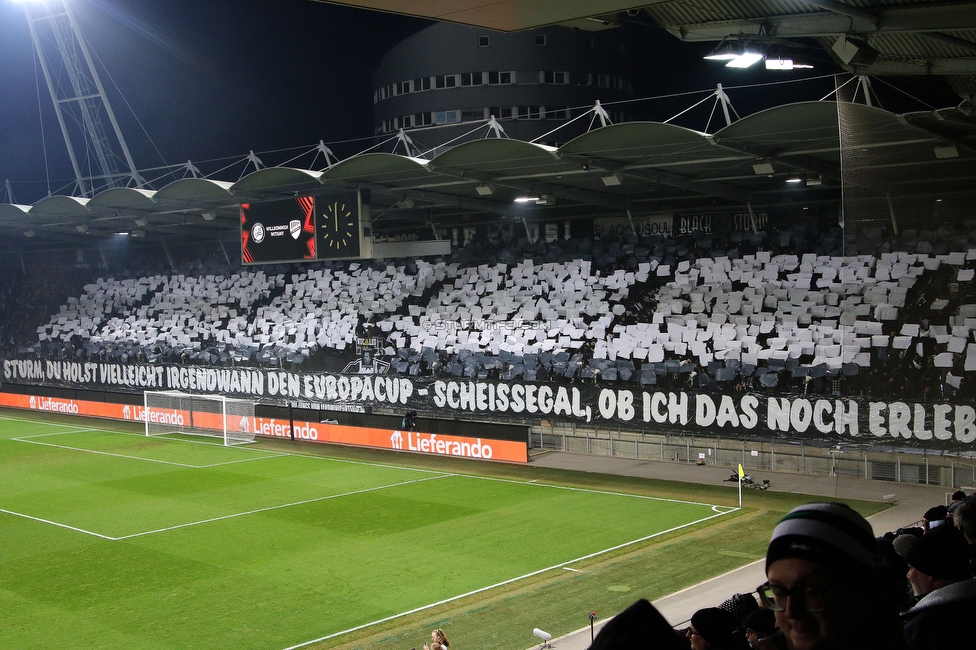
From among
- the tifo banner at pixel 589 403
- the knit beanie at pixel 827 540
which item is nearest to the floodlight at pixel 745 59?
the tifo banner at pixel 589 403

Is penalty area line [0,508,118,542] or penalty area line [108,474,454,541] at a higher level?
penalty area line [0,508,118,542]

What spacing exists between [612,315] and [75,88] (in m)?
32.8

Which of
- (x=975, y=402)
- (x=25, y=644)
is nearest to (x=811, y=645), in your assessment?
(x=25, y=644)

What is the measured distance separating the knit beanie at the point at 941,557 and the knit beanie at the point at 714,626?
81cm

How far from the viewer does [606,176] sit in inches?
1092

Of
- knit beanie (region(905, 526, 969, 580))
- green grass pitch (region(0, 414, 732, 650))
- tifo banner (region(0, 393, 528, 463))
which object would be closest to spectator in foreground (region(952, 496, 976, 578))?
knit beanie (region(905, 526, 969, 580))

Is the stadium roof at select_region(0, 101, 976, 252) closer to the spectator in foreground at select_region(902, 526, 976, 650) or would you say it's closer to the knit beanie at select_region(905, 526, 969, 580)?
the knit beanie at select_region(905, 526, 969, 580)

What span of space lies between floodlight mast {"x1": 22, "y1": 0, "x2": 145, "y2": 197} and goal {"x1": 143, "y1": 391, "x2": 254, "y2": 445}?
1482 cm

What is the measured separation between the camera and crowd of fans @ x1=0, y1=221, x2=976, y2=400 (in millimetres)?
14695

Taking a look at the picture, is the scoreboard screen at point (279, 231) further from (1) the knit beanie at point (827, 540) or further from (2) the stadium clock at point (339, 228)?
(1) the knit beanie at point (827, 540)

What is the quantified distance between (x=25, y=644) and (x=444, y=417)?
17.2 m

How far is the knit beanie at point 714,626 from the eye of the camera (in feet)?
12.9

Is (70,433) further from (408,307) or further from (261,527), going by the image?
(261,527)

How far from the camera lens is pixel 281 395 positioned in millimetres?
33562
